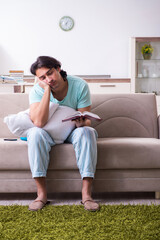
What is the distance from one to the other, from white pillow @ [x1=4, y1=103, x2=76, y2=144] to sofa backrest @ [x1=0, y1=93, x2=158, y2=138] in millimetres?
541

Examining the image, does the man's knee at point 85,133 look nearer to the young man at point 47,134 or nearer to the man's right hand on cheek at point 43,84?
the young man at point 47,134

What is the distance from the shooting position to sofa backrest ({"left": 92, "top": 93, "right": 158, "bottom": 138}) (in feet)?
8.28

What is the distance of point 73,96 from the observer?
2133 millimetres

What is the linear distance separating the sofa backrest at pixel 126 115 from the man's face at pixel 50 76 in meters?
0.59

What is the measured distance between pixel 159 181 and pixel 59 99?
89cm

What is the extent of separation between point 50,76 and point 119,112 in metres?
0.78

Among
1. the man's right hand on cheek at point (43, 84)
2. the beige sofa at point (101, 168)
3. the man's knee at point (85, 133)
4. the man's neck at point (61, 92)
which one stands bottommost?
the beige sofa at point (101, 168)

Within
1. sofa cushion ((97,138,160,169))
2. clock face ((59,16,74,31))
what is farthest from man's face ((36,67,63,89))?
clock face ((59,16,74,31))

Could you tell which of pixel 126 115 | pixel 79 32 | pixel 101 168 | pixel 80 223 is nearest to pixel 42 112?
pixel 101 168

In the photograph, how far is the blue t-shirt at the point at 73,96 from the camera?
6.91 feet

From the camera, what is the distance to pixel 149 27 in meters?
5.75

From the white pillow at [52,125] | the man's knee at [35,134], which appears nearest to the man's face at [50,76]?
the white pillow at [52,125]

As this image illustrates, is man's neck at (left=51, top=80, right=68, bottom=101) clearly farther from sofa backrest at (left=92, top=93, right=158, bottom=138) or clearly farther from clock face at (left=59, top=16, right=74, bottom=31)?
clock face at (left=59, top=16, right=74, bottom=31)

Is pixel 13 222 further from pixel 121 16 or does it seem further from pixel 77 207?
pixel 121 16
